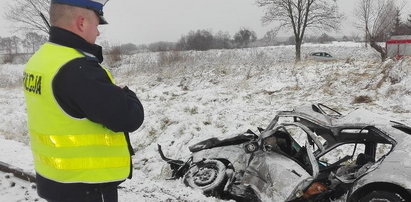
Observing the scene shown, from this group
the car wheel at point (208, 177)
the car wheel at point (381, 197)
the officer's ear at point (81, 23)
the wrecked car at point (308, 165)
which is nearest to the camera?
the officer's ear at point (81, 23)

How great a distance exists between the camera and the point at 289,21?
3341 centimetres

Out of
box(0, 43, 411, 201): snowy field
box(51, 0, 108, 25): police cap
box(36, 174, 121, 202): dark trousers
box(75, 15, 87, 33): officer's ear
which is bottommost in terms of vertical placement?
box(0, 43, 411, 201): snowy field

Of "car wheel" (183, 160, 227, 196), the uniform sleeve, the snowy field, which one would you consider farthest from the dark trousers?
"car wheel" (183, 160, 227, 196)

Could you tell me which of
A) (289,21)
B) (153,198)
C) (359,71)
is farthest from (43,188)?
(289,21)

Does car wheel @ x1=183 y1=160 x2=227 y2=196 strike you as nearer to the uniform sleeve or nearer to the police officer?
the police officer

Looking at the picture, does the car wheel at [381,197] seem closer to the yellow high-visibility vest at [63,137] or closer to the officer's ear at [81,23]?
the yellow high-visibility vest at [63,137]

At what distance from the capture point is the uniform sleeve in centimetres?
189

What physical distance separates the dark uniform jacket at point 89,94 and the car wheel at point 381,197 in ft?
11.2

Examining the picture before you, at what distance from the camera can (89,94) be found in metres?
1.89

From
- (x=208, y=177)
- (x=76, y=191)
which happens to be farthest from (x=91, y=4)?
(x=208, y=177)

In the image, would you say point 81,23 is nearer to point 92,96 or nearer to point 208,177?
point 92,96

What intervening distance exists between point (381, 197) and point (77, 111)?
367 centimetres

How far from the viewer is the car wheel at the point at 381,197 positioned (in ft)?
14.4

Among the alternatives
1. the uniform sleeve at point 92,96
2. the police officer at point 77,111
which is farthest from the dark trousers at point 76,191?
the uniform sleeve at point 92,96
